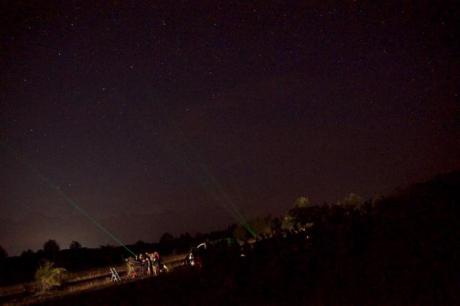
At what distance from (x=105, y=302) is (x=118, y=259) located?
53924 millimetres

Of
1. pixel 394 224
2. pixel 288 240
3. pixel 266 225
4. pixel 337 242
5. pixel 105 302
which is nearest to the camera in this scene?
pixel 105 302

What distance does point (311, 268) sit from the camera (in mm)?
13109

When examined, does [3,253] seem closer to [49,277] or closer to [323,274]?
[49,277]

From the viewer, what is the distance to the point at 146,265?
2753 centimetres

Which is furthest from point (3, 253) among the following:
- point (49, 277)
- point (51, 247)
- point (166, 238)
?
point (49, 277)

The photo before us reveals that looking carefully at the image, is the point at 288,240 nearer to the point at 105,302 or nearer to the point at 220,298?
the point at 220,298

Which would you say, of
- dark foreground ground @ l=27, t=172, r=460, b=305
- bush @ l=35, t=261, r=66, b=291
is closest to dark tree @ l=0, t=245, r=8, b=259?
bush @ l=35, t=261, r=66, b=291

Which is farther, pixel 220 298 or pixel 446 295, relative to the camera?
pixel 220 298

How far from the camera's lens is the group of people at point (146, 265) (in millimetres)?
26750

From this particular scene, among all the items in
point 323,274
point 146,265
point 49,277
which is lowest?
point 323,274

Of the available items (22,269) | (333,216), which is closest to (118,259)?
(22,269)

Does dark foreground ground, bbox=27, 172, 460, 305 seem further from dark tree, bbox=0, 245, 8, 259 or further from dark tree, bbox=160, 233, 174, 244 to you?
dark tree, bbox=160, 233, 174, 244

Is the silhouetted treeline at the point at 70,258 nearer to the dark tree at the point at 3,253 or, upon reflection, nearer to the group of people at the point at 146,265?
the dark tree at the point at 3,253

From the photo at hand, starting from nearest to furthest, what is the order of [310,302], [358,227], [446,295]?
[446,295] → [310,302] → [358,227]
